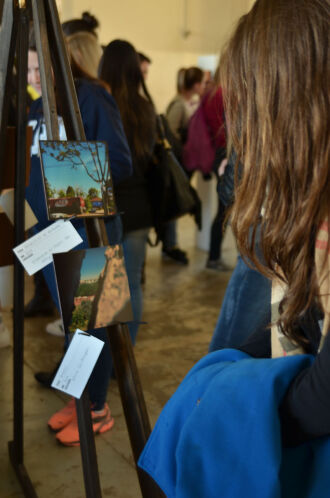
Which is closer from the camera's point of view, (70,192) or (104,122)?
(70,192)

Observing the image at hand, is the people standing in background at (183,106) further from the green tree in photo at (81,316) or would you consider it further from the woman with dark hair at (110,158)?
the green tree in photo at (81,316)

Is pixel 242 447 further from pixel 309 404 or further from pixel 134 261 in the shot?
pixel 134 261

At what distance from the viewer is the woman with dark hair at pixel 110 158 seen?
182 cm

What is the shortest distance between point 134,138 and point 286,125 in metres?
1.64

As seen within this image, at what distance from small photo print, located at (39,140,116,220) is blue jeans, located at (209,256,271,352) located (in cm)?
73

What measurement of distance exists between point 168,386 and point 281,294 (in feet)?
5.48

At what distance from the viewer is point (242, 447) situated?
0.79m

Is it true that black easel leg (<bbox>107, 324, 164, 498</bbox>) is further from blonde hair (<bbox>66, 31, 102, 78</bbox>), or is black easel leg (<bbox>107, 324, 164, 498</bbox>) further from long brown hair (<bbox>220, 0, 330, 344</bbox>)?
blonde hair (<bbox>66, 31, 102, 78</bbox>)

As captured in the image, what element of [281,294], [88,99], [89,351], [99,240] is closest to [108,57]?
[88,99]

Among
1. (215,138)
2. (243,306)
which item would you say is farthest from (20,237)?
(215,138)

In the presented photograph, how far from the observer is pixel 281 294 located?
0.92 metres

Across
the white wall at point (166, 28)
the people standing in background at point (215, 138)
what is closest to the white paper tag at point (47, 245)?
the people standing in background at point (215, 138)

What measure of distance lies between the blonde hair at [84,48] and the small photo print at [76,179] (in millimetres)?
1253

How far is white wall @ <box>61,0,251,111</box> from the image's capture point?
665 centimetres
